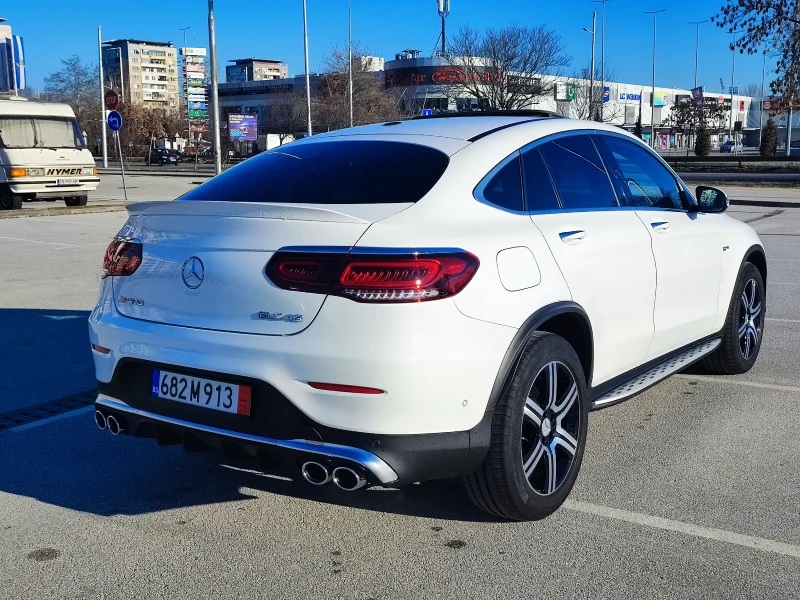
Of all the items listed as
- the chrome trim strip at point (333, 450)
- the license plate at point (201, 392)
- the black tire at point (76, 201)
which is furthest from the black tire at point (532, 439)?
the black tire at point (76, 201)

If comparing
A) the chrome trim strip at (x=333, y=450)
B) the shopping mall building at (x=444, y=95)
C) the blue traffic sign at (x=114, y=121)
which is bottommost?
the chrome trim strip at (x=333, y=450)

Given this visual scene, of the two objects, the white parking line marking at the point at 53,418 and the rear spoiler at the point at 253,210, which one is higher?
the rear spoiler at the point at 253,210

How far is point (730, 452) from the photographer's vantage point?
176 inches

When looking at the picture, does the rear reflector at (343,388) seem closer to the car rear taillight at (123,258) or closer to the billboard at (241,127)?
the car rear taillight at (123,258)

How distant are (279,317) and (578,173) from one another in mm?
1868

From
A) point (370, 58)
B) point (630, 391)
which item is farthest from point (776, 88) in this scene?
point (630, 391)

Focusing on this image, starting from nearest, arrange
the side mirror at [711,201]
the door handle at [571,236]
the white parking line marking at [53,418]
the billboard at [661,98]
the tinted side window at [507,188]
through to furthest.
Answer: the tinted side window at [507,188] < the door handle at [571,236] < the white parking line marking at [53,418] < the side mirror at [711,201] < the billboard at [661,98]

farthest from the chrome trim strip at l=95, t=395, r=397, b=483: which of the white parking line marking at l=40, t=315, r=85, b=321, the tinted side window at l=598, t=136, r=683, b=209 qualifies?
the white parking line marking at l=40, t=315, r=85, b=321

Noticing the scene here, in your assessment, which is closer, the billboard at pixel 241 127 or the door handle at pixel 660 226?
the door handle at pixel 660 226

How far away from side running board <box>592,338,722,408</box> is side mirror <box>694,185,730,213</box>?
811 millimetres

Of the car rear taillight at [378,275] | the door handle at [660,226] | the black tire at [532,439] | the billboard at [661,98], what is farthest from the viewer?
the billboard at [661,98]

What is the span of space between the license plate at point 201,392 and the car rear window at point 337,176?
34.2 inches

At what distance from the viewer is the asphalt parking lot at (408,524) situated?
3.12 m

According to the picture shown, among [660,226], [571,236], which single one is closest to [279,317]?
[571,236]
